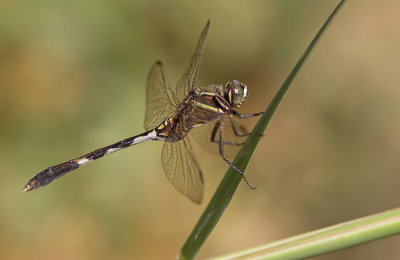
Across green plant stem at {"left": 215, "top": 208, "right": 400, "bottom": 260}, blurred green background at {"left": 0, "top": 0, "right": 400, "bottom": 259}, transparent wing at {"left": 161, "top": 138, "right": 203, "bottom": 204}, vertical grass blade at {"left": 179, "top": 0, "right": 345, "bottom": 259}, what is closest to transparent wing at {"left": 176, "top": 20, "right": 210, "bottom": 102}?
transparent wing at {"left": 161, "top": 138, "right": 203, "bottom": 204}

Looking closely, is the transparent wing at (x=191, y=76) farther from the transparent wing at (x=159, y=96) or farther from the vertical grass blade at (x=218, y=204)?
the vertical grass blade at (x=218, y=204)

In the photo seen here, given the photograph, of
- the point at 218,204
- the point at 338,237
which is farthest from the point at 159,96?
the point at 338,237

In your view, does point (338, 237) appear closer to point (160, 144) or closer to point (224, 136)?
point (224, 136)

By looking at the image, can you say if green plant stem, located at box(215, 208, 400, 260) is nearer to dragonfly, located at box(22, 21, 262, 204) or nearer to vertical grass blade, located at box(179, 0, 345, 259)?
vertical grass blade, located at box(179, 0, 345, 259)

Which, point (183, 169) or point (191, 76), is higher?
point (191, 76)

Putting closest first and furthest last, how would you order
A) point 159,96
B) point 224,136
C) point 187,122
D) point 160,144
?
1. point 224,136
2. point 187,122
3. point 159,96
4. point 160,144

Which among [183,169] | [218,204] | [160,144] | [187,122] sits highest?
[218,204]
